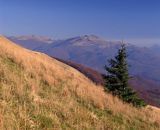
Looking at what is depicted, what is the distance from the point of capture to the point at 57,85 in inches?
660

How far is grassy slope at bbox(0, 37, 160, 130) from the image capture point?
9.95 metres

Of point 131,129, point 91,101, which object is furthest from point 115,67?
point 131,129

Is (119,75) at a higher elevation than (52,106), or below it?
below

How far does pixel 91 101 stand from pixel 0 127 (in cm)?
755

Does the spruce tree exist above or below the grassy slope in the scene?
below

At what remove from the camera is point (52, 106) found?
39.7 feet

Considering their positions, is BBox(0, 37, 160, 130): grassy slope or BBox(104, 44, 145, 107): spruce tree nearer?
BBox(0, 37, 160, 130): grassy slope

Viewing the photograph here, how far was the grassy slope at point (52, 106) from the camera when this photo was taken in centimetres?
995

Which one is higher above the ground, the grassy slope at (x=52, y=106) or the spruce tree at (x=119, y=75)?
the grassy slope at (x=52, y=106)

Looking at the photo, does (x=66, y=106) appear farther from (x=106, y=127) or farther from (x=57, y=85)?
(x=57, y=85)

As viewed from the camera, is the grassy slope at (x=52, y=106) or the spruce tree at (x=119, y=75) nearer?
the grassy slope at (x=52, y=106)

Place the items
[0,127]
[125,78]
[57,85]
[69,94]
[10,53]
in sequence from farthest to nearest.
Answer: [125,78] < [10,53] < [57,85] < [69,94] < [0,127]

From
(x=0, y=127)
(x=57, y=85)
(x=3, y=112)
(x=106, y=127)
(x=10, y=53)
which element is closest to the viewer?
(x=0, y=127)

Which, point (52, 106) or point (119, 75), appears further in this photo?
point (119, 75)
